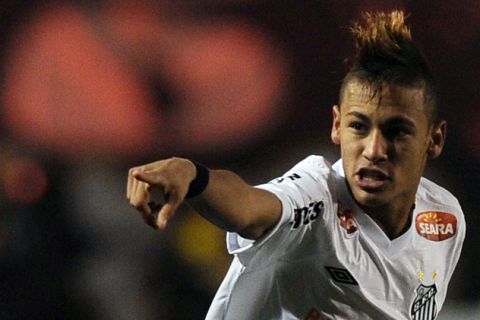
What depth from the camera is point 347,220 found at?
221 centimetres

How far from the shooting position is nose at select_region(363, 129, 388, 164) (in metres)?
2.13

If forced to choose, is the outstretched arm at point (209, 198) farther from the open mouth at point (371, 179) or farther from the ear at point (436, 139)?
the ear at point (436, 139)

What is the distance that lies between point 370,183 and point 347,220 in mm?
99

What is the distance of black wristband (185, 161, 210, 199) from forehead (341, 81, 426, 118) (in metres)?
0.52

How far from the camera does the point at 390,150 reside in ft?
7.11

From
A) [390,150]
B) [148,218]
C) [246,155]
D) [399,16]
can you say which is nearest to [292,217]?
[390,150]

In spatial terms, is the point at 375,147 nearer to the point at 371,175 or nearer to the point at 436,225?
the point at 371,175

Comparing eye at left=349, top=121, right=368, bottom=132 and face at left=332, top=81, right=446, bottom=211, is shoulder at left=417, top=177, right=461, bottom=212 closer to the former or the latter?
face at left=332, top=81, right=446, bottom=211

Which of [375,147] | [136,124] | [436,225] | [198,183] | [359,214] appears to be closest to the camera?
[198,183]

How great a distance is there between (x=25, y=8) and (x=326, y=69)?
45.6 inches

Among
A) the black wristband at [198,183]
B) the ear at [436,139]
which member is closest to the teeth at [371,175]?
the ear at [436,139]

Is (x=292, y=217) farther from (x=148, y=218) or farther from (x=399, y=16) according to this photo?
(x=399, y=16)

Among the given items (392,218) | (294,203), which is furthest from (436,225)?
(294,203)

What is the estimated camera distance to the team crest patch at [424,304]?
7.86 ft
